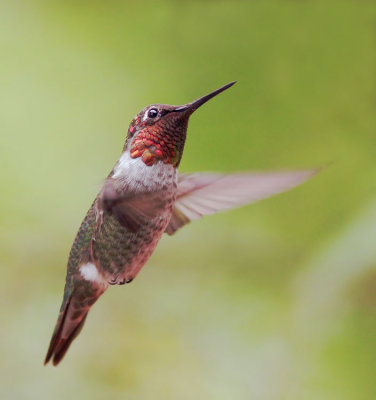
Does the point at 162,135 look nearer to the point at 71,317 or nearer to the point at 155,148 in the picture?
the point at 155,148

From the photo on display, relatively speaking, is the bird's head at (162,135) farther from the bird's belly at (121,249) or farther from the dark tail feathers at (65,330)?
the dark tail feathers at (65,330)

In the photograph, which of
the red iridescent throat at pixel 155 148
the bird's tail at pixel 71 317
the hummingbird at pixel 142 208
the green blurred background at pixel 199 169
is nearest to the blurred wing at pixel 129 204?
the hummingbird at pixel 142 208

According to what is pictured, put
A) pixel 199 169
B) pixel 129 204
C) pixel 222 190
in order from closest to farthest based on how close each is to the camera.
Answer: pixel 129 204
pixel 222 190
pixel 199 169

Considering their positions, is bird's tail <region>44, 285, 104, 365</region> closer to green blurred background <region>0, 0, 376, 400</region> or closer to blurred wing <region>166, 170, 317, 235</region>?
blurred wing <region>166, 170, 317, 235</region>

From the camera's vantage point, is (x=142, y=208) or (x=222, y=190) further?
(x=222, y=190)

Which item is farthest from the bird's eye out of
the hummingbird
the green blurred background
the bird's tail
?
the green blurred background

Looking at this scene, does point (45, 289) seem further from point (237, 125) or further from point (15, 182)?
point (237, 125)

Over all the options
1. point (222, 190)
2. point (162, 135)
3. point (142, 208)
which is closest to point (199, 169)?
point (222, 190)
